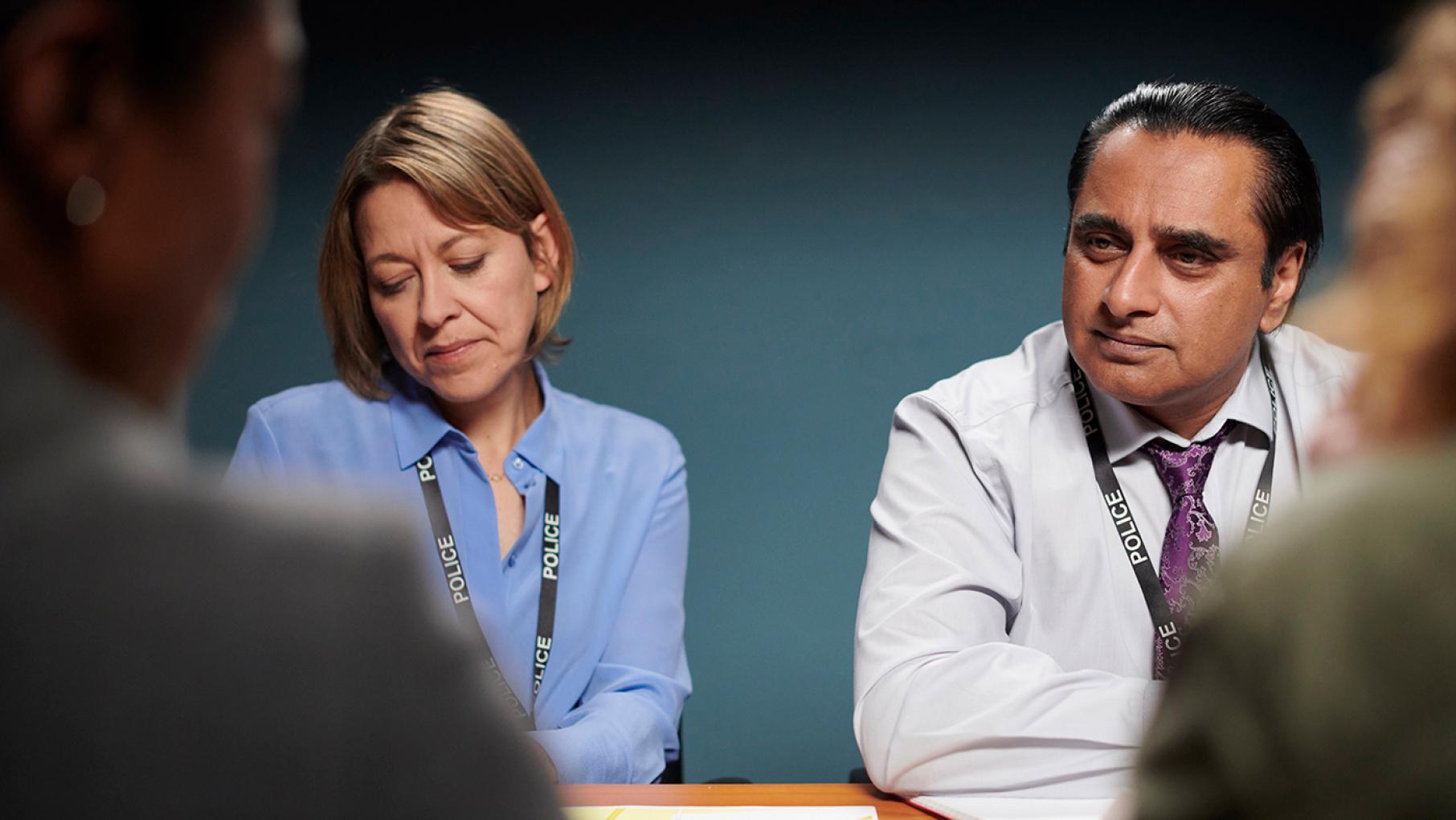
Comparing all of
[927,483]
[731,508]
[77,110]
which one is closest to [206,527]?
[77,110]

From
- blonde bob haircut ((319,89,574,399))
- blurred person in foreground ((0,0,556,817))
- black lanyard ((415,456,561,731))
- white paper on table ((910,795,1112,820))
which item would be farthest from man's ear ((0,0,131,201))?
blonde bob haircut ((319,89,574,399))

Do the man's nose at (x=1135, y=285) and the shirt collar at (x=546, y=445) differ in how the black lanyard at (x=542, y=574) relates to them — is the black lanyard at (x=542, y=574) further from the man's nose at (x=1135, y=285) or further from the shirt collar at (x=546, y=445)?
the man's nose at (x=1135, y=285)

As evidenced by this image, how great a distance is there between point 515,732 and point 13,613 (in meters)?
0.20

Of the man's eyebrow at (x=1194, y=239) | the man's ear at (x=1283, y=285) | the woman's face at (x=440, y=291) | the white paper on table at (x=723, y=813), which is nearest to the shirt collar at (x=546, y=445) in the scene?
the woman's face at (x=440, y=291)

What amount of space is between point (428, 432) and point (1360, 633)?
1959mm

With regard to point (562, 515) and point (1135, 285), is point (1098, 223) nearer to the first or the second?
point (1135, 285)

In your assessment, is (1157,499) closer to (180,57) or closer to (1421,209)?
(1421,209)

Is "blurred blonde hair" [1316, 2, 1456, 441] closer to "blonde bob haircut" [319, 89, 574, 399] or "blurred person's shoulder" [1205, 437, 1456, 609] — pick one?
"blurred person's shoulder" [1205, 437, 1456, 609]

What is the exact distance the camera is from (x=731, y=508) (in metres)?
3.21

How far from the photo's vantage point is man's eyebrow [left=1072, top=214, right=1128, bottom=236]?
6.37 feet

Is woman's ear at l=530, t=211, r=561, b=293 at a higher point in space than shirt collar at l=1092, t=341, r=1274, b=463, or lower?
higher

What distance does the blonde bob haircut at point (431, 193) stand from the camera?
7.08 feet

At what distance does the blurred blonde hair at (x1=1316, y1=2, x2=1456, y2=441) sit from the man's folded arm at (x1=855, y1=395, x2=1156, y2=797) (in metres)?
0.97

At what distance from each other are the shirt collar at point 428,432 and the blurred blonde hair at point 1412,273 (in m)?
1.76
